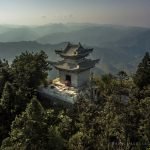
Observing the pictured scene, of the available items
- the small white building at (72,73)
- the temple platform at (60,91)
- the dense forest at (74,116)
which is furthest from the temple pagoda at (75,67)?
the dense forest at (74,116)

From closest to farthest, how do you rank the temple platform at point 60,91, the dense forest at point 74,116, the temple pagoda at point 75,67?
1. the dense forest at point 74,116
2. the temple platform at point 60,91
3. the temple pagoda at point 75,67

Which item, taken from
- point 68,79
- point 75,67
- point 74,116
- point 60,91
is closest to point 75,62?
point 75,67

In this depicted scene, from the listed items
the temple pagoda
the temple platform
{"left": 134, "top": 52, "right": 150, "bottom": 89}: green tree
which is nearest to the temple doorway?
the temple pagoda

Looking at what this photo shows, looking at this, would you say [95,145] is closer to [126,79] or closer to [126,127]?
[126,127]

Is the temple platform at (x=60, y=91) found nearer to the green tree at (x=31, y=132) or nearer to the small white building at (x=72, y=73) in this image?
the small white building at (x=72, y=73)

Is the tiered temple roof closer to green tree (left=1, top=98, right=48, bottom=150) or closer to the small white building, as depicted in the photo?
the small white building

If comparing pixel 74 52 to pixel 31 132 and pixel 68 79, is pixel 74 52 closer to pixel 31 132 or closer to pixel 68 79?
pixel 68 79
